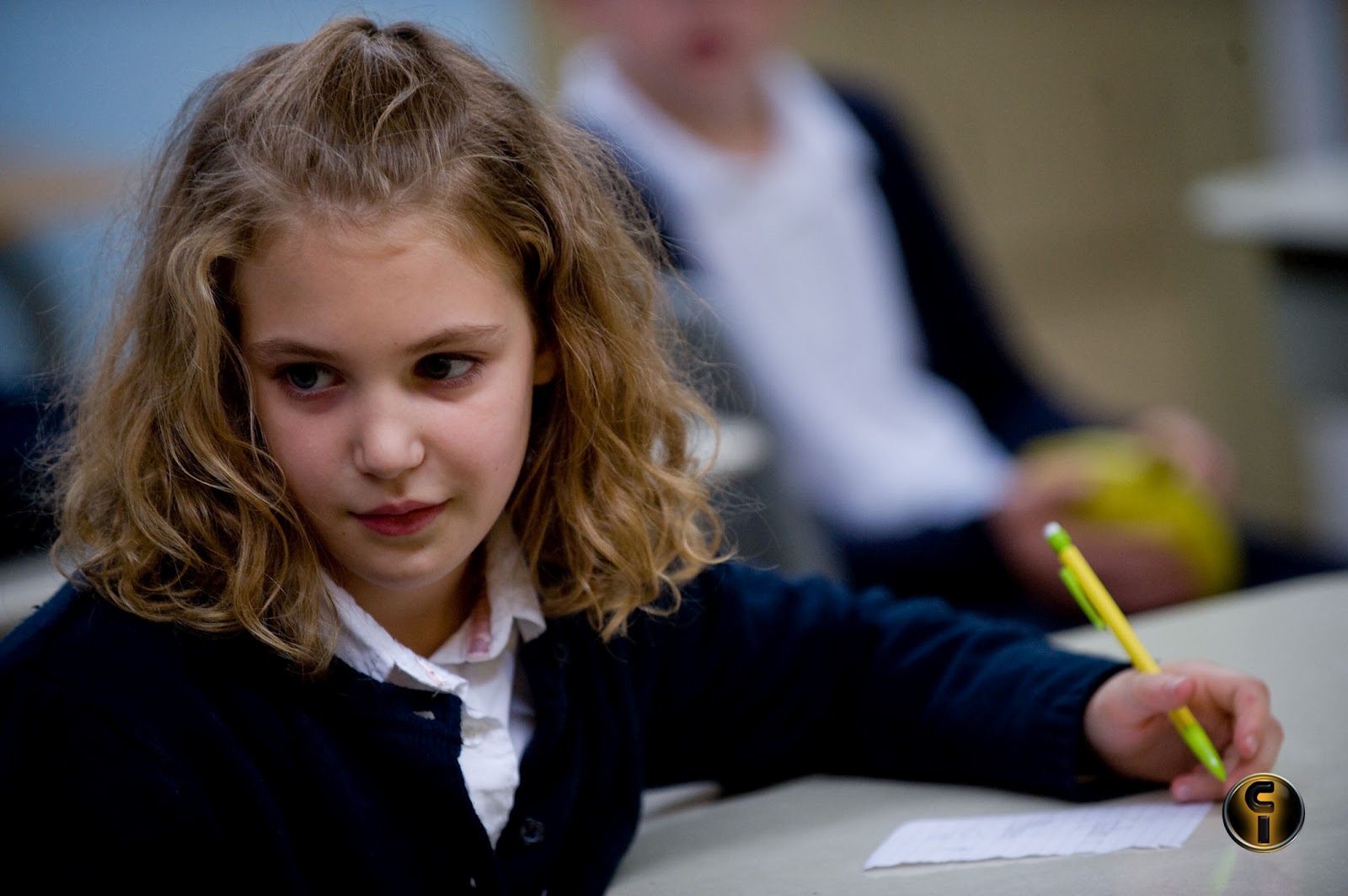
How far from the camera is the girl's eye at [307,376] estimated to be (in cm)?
70

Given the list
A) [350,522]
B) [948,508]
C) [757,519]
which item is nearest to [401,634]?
[350,522]

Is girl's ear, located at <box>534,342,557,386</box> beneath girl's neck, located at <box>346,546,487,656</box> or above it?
above

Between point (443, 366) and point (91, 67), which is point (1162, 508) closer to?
point (443, 366)

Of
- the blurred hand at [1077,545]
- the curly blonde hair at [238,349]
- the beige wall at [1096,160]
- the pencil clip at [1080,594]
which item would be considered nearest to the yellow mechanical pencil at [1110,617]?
the pencil clip at [1080,594]

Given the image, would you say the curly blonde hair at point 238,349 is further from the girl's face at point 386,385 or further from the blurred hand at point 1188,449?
the blurred hand at point 1188,449

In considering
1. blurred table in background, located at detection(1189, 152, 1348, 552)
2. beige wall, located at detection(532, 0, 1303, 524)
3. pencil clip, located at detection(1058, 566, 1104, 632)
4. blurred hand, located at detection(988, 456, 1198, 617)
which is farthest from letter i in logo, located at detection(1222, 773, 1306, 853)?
beige wall, located at detection(532, 0, 1303, 524)

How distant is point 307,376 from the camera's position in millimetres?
708

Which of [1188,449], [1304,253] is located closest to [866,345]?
[1188,449]

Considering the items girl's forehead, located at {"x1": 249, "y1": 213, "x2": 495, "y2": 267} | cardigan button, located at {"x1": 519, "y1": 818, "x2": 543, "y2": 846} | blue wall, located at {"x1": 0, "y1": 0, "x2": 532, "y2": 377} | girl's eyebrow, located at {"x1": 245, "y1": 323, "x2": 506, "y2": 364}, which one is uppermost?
blue wall, located at {"x1": 0, "y1": 0, "x2": 532, "y2": 377}

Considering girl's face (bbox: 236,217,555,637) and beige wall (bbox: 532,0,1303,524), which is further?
beige wall (bbox: 532,0,1303,524)

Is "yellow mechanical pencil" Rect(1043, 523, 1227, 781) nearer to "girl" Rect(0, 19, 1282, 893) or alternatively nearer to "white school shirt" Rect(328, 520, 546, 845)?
"girl" Rect(0, 19, 1282, 893)

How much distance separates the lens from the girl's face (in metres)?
0.69

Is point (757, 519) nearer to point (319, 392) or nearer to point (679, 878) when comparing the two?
point (679, 878)

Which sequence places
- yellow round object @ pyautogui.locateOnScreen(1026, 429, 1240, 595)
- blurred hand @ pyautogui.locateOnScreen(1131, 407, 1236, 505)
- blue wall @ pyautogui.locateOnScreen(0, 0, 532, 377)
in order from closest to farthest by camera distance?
yellow round object @ pyautogui.locateOnScreen(1026, 429, 1240, 595), blurred hand @ pyautogui.locateOnScreen(1131, 407, 1236, 505), blue wall @ pyautogui.locateOnScreen(0, 0, 532, 377)
